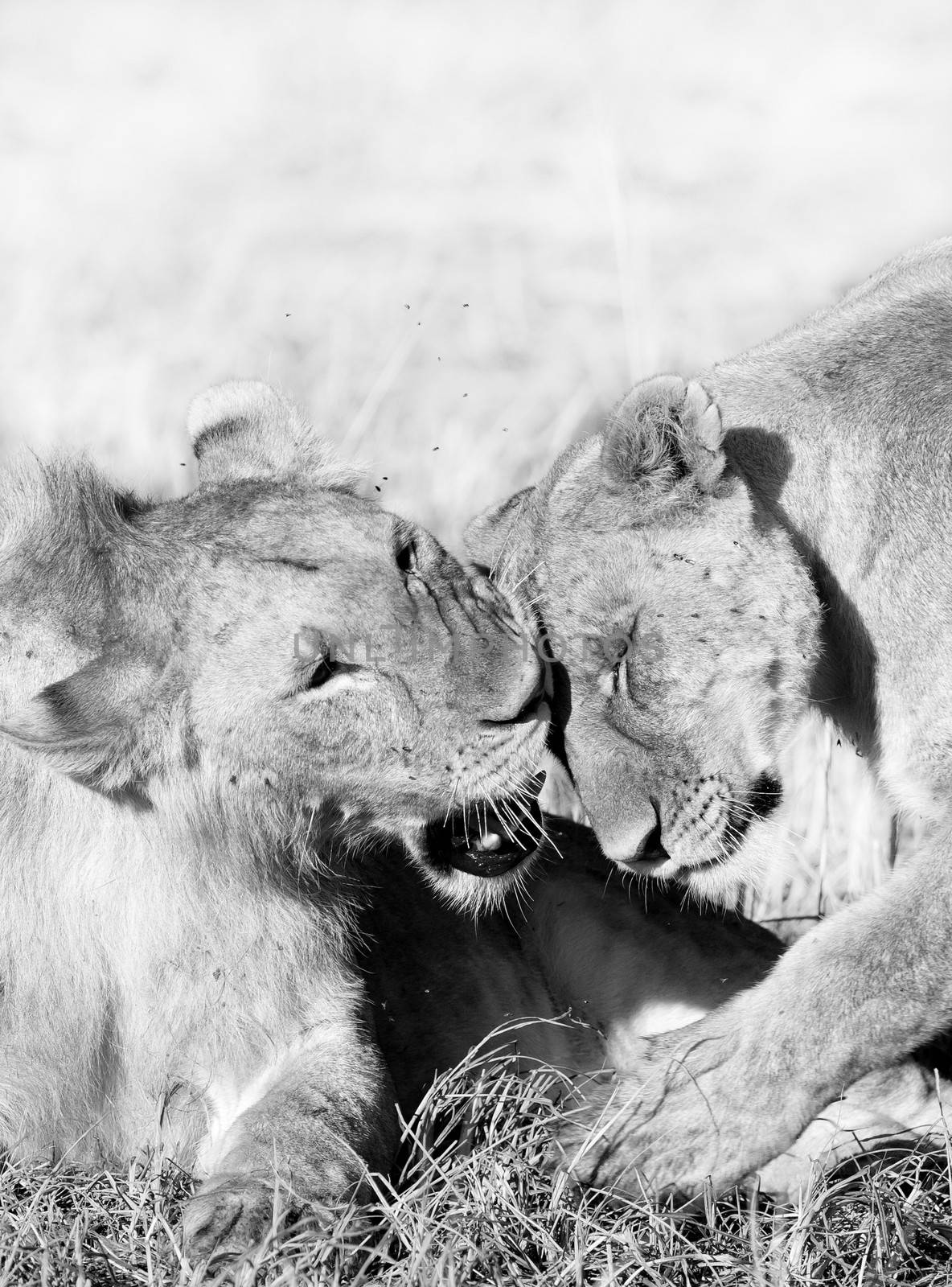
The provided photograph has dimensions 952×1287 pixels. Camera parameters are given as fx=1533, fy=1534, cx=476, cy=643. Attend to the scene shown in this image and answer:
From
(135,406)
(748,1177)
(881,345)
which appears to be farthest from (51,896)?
(135,406)

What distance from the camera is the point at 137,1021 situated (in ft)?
10.8

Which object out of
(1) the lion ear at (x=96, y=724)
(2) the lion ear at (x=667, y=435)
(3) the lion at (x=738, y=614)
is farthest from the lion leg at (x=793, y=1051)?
(1) the lion ear at (x=96, y=724)

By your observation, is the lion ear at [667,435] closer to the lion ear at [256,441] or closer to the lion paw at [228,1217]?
the lion ear at [256,441]

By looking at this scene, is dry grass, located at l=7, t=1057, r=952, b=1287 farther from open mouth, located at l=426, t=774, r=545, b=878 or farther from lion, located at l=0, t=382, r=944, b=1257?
open mouth, located at l=426, t=774, r=545, b=878

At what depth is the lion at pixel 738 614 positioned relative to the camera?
3.54m

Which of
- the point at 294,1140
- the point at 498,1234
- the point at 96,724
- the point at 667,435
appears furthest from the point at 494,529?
the point at 498,1234

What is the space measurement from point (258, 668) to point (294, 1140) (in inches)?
36.7

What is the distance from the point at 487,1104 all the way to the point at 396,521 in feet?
4.37

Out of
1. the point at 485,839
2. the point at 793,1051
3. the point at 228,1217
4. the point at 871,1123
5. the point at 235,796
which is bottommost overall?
the point at 871,1123

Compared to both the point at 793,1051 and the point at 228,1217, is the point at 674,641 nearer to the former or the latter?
the point at 793,1051

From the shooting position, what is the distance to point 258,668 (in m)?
2.98

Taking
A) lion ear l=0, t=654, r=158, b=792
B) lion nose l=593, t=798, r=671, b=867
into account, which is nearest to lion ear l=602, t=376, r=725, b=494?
lion nose l=593, t=798, r=671, b=867

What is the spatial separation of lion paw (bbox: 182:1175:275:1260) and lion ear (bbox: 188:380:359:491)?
1.47 metres

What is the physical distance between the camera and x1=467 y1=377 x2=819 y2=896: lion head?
11.8 ft
